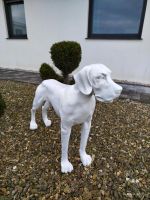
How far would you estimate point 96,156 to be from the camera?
226 centimetres

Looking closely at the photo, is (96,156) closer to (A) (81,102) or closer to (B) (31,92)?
(A) (81,102)

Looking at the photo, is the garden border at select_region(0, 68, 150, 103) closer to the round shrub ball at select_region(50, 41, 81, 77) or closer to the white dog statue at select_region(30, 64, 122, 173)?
the round shrub ball at select_region(50, 41, 81, 77)

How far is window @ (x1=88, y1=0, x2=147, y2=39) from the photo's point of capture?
5.05 metres

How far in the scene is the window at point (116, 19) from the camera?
5.05 metres

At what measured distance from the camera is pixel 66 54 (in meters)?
4.09

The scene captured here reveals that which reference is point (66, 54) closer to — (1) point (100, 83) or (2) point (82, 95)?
(2) point (82, 95)

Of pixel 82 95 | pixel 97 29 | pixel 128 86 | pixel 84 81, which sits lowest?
pixel 128 86

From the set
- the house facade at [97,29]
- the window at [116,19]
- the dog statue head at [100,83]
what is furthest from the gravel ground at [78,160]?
the window at [116,19]

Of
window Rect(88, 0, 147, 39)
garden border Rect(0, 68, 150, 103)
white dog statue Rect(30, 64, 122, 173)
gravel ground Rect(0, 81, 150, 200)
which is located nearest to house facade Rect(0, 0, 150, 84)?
window Rect(88, 0, 147, 39)

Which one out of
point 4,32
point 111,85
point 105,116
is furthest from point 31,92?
A: point 4,32

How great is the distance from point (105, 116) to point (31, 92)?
7.22ft

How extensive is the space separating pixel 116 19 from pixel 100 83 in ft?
15.8

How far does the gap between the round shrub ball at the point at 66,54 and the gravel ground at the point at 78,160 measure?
1.49 meters

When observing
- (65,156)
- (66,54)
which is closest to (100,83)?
(65,156)
